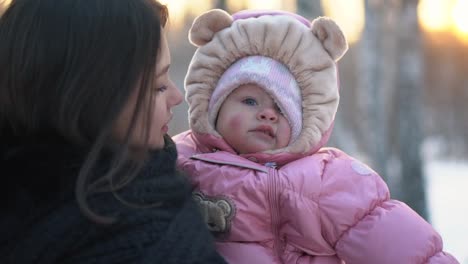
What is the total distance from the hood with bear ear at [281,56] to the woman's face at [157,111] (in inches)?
11.9

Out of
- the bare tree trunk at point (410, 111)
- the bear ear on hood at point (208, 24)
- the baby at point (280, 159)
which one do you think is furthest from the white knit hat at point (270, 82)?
the bare tree trunk at point (410, 111)

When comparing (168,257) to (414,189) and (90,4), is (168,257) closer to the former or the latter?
(90,4)

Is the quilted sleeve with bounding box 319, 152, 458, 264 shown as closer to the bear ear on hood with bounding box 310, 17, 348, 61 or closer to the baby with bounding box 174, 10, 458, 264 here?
the baby with bounding box 174, 10, 458, 264

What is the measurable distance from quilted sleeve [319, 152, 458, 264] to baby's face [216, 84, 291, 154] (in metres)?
0.17

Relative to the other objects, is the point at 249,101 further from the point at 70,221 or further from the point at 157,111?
the point at 70,221

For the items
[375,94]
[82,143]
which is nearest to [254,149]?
[82,143]

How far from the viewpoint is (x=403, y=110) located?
19.5 feet

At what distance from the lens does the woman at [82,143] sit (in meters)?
1.62

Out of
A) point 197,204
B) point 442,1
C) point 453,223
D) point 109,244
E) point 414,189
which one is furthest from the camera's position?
point 442,1

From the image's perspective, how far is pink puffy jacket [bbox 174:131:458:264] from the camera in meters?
1.94

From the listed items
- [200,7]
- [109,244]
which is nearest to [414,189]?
[109,244]

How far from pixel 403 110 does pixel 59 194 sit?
458 centimetres

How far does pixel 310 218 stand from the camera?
1940 mm

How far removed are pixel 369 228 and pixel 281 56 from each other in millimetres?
489
